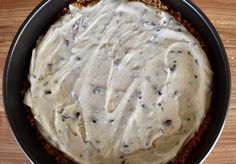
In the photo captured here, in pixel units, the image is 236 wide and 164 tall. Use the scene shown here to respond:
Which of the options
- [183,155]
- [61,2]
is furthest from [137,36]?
[183,155]

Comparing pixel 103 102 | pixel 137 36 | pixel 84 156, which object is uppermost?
pixel 137 36

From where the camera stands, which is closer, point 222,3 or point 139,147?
point 139,147

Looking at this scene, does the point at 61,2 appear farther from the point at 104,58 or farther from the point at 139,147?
the point at 139,147
